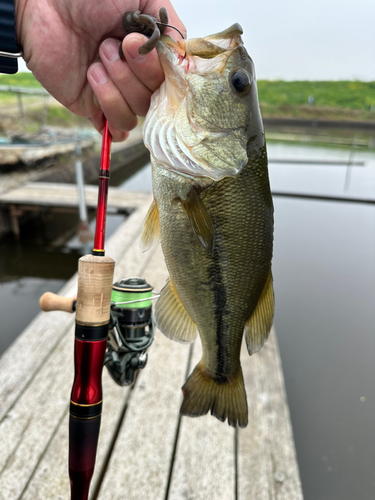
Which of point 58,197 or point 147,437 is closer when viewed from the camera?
point 147,437

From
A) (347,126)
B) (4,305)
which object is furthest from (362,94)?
(4,305)

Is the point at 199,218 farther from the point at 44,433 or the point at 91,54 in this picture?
the point at 44,433

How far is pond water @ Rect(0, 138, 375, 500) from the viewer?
2.34 meters

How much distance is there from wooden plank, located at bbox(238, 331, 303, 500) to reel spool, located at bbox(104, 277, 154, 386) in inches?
26.2

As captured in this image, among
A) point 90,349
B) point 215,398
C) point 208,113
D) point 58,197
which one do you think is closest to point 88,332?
point 90,349

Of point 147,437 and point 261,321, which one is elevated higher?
point 261,321

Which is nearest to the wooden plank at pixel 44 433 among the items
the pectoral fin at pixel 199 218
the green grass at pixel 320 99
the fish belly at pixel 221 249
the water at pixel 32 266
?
the fish belly at pixel 221 249

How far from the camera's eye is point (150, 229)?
3.48 feet

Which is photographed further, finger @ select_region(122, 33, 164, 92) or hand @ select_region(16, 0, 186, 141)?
hand @ select_region(16, 0, 186, 141)

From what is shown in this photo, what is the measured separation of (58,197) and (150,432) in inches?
194

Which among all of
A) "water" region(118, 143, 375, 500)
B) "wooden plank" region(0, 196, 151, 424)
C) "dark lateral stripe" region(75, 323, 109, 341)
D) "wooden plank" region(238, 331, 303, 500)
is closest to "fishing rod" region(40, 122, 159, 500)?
"dark lateral stripe" region(75, 323, 109, 341)

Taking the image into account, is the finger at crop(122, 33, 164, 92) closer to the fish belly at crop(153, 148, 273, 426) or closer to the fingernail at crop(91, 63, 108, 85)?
the fingernail at crop(91, 63, 108, 85)

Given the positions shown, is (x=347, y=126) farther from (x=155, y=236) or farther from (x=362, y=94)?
(x=155, y=236)

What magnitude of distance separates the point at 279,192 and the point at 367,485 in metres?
6.21
